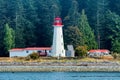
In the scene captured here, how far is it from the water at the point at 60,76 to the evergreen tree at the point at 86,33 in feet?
94.3

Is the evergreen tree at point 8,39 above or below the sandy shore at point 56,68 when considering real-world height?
above

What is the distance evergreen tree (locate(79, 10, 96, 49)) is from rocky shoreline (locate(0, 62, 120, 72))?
18.9 m

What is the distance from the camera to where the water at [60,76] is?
64.2m

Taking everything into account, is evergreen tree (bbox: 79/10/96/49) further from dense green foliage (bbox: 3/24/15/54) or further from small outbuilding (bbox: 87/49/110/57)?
dense green foliage (bbox: 3/24/15/54)

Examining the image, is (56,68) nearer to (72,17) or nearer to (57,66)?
(57,66)

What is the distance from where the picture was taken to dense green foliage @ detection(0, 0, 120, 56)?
336 ft

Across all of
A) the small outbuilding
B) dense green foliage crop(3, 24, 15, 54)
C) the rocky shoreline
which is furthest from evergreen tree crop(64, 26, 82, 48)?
the rocky shoreline

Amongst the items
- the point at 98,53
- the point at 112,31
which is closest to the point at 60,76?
the point at 98,53

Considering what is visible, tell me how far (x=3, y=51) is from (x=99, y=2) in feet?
67.5

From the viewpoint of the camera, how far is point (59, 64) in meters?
81.9

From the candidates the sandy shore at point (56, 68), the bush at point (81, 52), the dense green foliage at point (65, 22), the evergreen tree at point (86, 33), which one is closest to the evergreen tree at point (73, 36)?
the dense green foliage at point (65, 22)

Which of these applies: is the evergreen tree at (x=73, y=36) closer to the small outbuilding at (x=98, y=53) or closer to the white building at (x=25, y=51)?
the small outbuilding at (x=98, y=53)

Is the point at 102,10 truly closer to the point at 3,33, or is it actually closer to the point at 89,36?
the point at 89,36

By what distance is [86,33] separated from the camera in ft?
340
